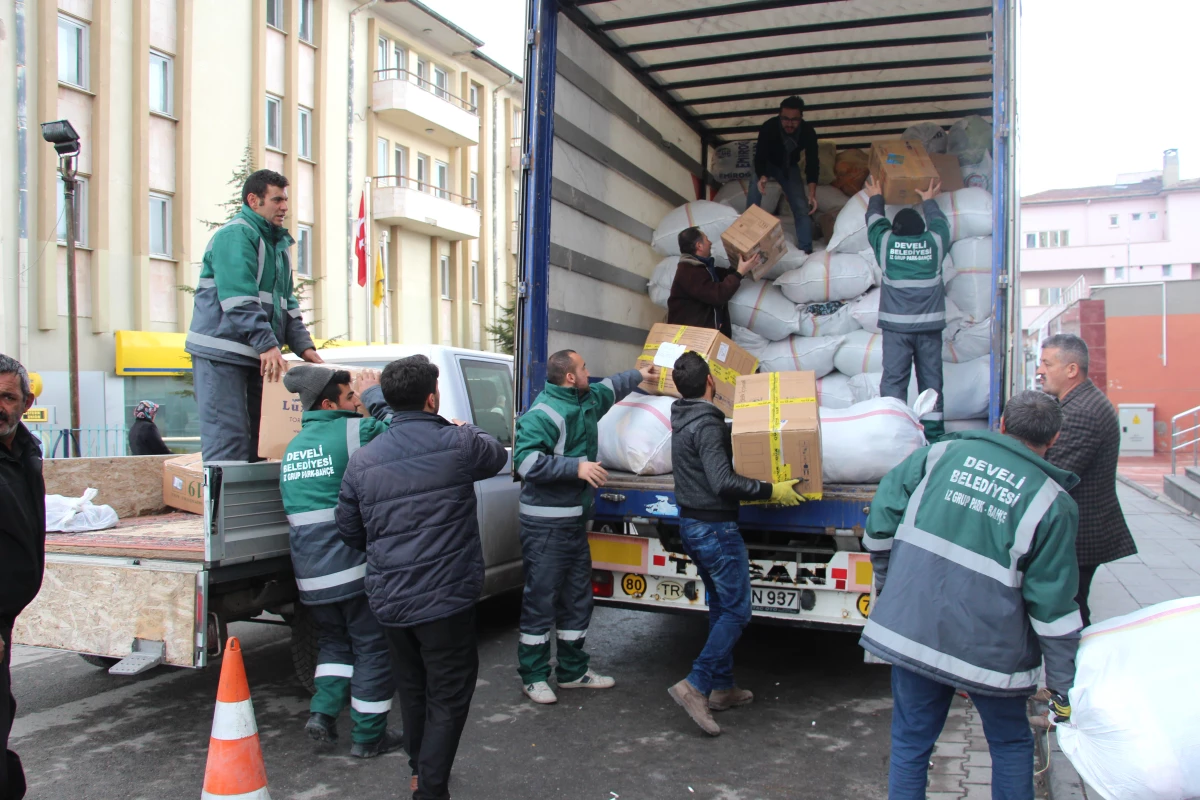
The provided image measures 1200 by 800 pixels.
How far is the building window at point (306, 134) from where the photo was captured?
20.8 meters

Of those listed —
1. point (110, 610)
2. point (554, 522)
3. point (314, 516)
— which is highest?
point (314, 516)

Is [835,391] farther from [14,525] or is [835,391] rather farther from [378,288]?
[378,288]

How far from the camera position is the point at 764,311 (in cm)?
660

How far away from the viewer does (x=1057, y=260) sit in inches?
2181

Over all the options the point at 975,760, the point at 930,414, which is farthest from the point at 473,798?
the point at 930,414

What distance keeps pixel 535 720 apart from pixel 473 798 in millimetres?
852

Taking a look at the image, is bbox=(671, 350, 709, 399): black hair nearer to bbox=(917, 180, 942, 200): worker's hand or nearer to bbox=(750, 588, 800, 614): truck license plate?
bbox=(750, 588, 800, 614): truck license plate

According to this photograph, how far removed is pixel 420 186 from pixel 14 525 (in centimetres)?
2298

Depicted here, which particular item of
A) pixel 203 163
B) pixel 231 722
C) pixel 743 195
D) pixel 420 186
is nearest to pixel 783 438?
pixel 231 722

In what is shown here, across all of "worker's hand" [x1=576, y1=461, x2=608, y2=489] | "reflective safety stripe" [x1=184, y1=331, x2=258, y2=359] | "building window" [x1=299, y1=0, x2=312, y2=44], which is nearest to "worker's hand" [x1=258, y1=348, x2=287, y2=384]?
"reflective safety stripe" [x1=184, y1=331, x2=258, y2=359]

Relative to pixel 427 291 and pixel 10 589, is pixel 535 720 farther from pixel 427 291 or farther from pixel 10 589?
pixel 427 291

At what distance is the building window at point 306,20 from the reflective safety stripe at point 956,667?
21268 millimetres

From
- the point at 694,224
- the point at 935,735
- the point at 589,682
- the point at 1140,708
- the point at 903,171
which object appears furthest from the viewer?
the point at 694,224

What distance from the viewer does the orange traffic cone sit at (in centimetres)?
312
